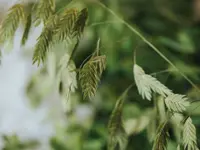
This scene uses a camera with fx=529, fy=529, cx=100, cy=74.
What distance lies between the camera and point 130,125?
68 centimetres

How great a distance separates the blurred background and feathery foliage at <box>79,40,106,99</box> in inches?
8.7

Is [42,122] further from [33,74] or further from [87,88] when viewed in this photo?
[87,88]

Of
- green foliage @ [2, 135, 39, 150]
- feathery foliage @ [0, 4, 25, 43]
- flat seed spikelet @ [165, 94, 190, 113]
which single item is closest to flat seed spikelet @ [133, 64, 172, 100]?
flat seed spikelet @ [165, 94, 190, 113]

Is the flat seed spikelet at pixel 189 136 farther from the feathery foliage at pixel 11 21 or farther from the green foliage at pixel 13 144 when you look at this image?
the green foliage at pixel 13 144

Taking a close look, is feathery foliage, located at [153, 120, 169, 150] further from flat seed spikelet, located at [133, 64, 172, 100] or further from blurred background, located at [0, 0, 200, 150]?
blurred background, located at [0, 0, 200, 150]

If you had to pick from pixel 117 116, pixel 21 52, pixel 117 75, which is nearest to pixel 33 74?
pixel 21 52

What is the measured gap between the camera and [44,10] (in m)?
0.47

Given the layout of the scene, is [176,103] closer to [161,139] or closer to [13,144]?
[161,139]

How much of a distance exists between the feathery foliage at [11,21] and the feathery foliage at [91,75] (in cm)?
8

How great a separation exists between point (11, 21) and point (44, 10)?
3 cm

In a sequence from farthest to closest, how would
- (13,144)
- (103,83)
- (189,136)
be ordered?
1. (103,83)
2. (13,144)
3. (189,136)

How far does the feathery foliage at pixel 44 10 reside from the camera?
47 centimetres

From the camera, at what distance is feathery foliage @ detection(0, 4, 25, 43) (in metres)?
0.47

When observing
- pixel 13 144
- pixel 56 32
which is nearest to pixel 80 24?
pixel 56 32
